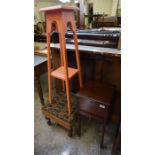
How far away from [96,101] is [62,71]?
54 centimetres

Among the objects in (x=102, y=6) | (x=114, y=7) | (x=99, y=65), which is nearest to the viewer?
(x=99, y=65)

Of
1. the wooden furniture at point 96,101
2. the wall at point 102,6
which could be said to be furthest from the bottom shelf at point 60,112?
the wall at point 102,6

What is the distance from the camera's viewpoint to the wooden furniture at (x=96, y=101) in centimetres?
122

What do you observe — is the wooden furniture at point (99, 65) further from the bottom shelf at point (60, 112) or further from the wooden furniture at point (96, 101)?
the bottom shelf at point (60, 112)

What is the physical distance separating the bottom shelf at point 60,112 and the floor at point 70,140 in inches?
8.9

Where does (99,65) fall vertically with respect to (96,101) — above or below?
above

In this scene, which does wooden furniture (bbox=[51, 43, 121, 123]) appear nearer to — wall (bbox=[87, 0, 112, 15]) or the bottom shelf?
the bottom shelf

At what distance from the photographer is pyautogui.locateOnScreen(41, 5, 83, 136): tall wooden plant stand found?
3.71ft

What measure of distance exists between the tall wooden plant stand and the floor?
0.17m

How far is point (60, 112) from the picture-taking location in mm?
1542

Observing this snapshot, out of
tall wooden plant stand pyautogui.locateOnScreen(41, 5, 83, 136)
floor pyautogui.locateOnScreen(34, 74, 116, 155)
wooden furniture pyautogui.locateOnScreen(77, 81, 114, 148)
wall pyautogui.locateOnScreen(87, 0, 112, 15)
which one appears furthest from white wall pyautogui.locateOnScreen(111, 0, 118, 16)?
floor pyautogui.locateOnScreen(34, 74, 116, 155)

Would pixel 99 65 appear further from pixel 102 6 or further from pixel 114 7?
pixel 102 6

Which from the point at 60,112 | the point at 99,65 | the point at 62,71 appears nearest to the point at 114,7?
the point at 99,65
